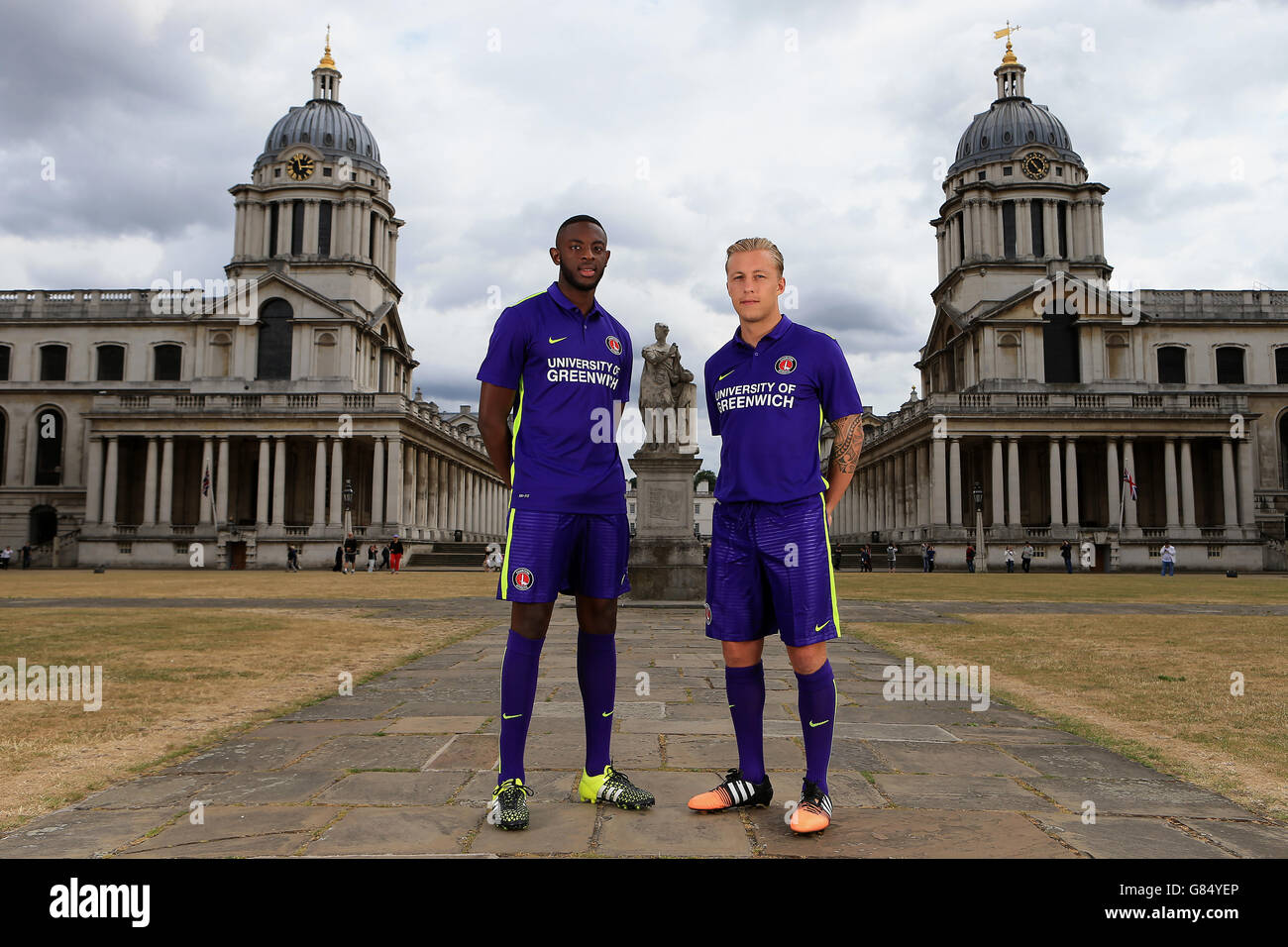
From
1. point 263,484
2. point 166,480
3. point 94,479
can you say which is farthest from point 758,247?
point 94,479

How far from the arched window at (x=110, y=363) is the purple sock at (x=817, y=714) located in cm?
6808

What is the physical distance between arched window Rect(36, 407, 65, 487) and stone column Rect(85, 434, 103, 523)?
9616 mm

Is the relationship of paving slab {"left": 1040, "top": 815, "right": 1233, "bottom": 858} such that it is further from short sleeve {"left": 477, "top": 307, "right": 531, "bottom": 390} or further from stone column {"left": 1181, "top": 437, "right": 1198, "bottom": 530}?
stone column {"left": 1181, "top": 437, "right": 1198, "bottom": 530}

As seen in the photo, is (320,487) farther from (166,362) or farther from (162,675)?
(162,675)

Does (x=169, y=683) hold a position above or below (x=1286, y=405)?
below

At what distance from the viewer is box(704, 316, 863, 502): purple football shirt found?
3.80m

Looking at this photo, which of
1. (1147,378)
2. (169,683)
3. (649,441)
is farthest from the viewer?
(1147,378)

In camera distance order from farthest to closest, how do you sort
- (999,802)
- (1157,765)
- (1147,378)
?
(1147,378), (1157,765), (999,802)

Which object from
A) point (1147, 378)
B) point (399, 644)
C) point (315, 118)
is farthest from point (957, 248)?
point (399, 644)

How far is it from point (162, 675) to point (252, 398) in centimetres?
4850

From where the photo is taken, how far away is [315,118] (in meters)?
62.1

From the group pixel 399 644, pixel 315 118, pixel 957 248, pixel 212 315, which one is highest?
pixel 315 118

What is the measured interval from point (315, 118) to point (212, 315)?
1619 centimetres
